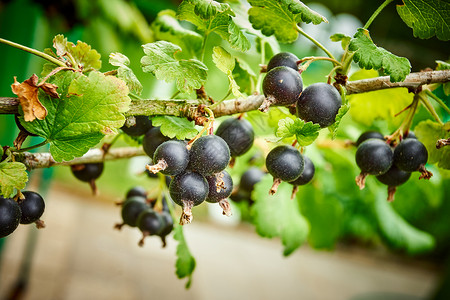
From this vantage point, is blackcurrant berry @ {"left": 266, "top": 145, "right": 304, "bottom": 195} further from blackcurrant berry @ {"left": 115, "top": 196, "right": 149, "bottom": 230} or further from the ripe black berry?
blackcurrant berry @ {"left": 115, "top": 196, "right": 149, "bottom": 230}

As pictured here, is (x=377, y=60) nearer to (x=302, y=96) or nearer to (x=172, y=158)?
(x=302, y=96)

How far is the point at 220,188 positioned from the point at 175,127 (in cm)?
12

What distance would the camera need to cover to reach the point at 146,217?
2.41ft

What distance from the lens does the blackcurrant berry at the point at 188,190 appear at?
484mm

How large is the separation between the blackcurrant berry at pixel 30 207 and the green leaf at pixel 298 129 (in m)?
0.38

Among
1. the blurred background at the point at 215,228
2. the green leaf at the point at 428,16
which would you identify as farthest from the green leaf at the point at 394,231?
the green leaf at the point at 428,16

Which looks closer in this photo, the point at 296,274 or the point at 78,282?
the point at 78,282

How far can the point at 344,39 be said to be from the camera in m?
0.65

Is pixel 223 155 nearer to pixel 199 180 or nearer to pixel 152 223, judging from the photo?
pixel 199 180

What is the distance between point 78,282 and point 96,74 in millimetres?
2640

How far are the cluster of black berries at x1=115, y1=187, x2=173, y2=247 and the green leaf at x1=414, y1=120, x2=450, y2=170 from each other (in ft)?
1.72

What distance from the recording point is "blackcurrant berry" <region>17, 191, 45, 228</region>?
1.80 ft

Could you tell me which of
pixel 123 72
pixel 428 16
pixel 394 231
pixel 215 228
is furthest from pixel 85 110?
pixel 215 228

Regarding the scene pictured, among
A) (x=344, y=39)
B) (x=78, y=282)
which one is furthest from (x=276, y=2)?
(x=78, y=282)
